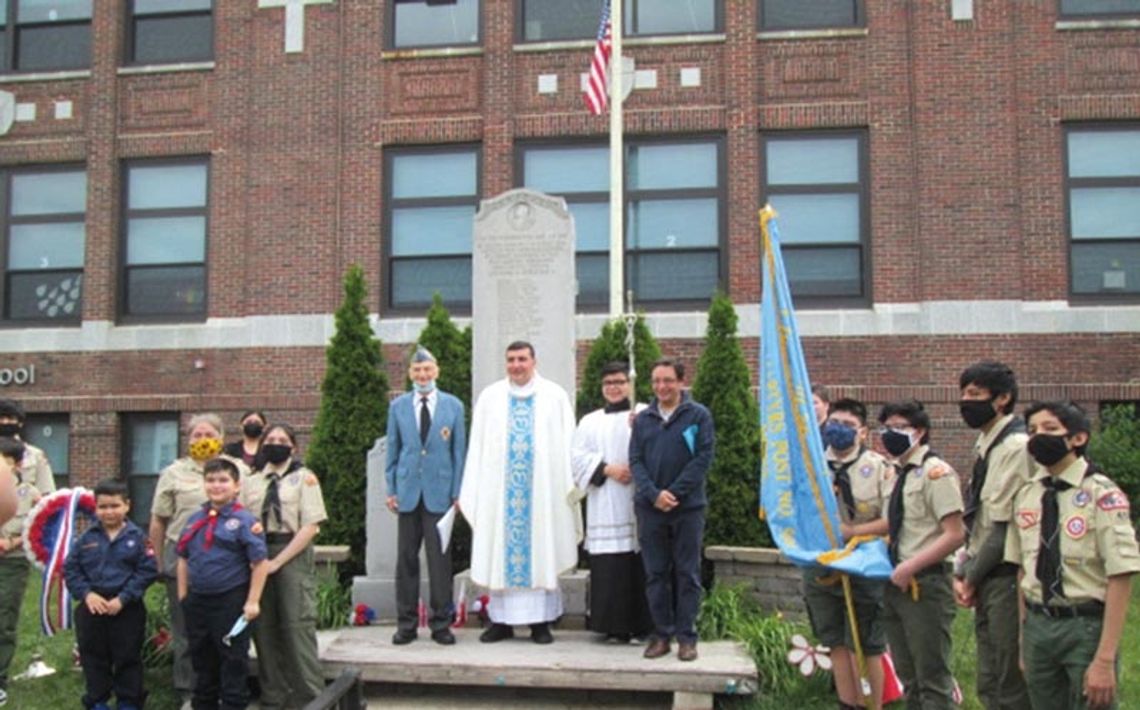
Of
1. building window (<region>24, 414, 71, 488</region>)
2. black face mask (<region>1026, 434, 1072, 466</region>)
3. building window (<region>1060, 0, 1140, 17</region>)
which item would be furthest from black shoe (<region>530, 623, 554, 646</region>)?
building window (<region>1060, 0, 1140, 17</region>)

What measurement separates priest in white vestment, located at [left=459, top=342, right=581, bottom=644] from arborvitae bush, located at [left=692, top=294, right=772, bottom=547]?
1.85 metres

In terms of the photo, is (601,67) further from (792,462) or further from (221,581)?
(221,581)

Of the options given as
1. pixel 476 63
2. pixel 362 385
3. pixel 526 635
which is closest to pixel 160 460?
pixel 362 385

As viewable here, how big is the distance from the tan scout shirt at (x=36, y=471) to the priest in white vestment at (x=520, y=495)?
114 inches

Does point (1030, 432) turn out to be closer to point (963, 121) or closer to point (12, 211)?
point (963, 121)

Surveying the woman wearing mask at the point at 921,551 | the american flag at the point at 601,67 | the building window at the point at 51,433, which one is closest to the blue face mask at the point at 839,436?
the woman wearing mask at the point at 921,551

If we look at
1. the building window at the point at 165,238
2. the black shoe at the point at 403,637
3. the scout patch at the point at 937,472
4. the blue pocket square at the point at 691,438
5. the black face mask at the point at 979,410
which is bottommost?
the black shoe at the point at 403,637

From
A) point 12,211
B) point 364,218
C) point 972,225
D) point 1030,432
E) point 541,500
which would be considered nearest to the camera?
point 1030,432

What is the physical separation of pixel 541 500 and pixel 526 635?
989 mm

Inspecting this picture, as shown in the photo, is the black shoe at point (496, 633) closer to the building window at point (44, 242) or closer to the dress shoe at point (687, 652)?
the dress shoe at point (687, 652)

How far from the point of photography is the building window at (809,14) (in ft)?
49.4

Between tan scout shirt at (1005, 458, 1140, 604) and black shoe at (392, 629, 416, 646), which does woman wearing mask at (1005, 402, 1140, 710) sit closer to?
tan scout shirt at (1005, 458, 1140, 604)

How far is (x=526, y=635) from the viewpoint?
769cm

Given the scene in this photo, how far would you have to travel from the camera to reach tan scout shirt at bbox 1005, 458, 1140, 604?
423 centimetres
